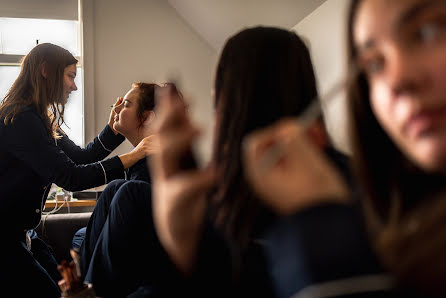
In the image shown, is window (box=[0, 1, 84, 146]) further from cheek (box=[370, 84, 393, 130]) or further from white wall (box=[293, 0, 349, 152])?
cheek (box=[370, 84, 393, 130])

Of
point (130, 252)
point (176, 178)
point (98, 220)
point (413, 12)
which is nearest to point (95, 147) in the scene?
point (98, 220)

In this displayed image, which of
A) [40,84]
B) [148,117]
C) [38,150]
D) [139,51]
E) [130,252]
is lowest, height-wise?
[130,252]

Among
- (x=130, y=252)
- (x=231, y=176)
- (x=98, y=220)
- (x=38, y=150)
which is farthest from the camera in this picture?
(x=38, y=150)

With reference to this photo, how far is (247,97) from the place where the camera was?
558 mm

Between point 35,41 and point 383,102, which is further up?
point 35,41

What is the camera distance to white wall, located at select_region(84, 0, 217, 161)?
3.29m

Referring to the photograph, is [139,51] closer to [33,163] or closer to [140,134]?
[140,134]

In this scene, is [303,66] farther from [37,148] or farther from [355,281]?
[37,148]

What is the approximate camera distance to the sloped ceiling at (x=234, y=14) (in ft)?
6.88

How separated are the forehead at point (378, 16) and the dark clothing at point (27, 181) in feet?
4.22

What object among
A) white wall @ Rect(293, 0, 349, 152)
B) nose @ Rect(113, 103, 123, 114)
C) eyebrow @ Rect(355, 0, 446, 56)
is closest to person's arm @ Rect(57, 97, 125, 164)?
nose @ Rect(113, 103, 123, 114)

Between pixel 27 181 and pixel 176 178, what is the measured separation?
51.9 inches

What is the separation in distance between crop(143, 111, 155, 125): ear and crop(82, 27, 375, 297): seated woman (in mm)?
1022

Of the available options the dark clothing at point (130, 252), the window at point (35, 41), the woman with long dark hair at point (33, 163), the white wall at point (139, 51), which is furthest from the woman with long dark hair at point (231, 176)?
the window at point (35, 41)
